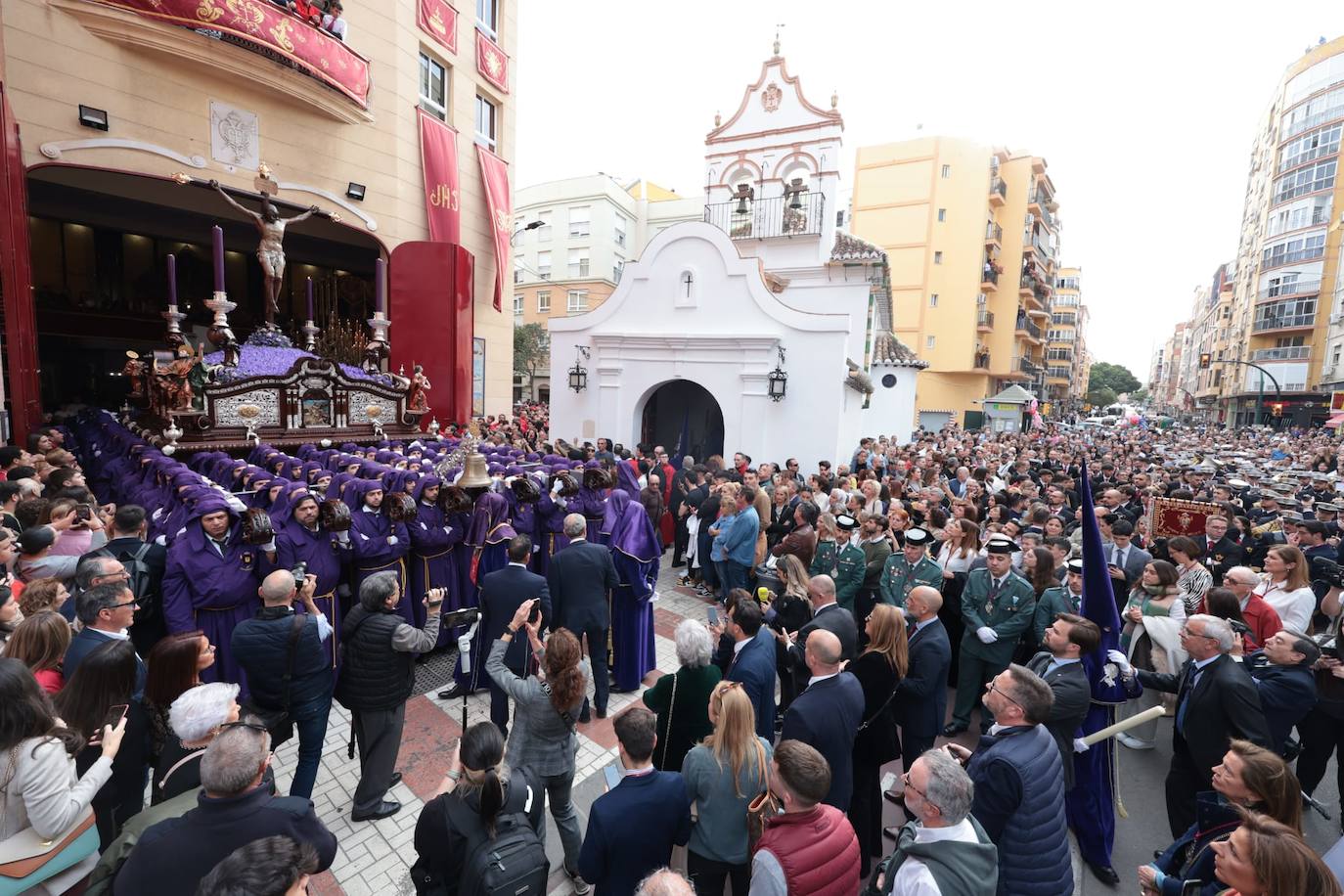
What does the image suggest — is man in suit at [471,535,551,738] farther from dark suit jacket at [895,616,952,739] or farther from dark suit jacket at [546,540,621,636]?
dark suit jacket at [895,616,952,739]

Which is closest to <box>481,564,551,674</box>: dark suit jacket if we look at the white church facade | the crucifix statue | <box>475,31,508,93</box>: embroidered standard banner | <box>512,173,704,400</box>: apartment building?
the crucifix statue

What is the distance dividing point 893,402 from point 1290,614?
18.6 meters

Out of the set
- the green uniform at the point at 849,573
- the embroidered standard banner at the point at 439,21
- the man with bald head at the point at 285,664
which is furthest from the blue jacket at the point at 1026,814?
the embroidered standard banner at the point at 439,21

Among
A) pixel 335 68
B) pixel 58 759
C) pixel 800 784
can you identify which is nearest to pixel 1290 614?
pixel 800 784

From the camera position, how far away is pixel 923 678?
12.8 ft

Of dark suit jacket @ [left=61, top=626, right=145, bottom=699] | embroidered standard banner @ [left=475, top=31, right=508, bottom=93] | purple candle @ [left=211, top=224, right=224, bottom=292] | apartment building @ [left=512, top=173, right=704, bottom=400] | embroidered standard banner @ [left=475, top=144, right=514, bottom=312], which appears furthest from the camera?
apartment building @ [left=512, top=173, right=704, bottom=400]

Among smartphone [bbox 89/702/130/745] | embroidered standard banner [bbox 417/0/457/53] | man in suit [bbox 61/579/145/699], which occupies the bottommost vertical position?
smartphone [bbox 89/702/130/745]

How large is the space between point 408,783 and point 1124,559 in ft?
24.1

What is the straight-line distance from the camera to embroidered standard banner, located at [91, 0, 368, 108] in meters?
10.9

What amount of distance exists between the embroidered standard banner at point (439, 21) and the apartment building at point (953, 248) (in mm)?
27528

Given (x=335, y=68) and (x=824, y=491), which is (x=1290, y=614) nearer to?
(x=824, y=491)

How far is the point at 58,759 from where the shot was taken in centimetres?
228

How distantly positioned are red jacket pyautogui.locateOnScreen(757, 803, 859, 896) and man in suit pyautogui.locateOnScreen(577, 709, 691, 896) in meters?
0.44

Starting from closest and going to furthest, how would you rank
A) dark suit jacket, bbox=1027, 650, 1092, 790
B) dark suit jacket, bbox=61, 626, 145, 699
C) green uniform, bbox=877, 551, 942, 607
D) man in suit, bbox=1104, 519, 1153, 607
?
1. dark suit jacket, bbox=61, 626, 145, 699
2. dark suit jacket, bbox=1027, 650, 1092, 790
3. green uniform, bbox=877, 551, 942, 607
4. man in suit, bbox=1104, 519, 1153, 607
